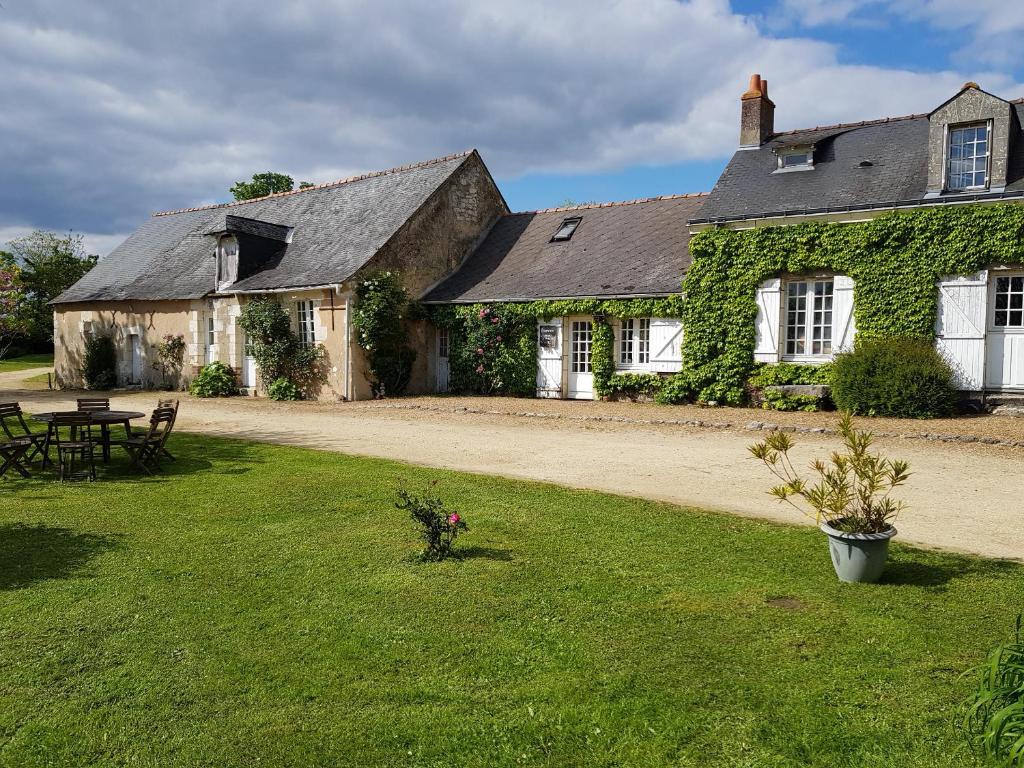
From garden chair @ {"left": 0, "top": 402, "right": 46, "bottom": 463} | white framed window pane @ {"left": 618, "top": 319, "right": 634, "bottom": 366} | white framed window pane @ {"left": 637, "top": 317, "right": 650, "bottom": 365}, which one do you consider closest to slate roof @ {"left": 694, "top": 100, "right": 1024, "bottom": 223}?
white framed window pane @ {"left": 637, "top": 317, "right": 650, "bottom": 365}

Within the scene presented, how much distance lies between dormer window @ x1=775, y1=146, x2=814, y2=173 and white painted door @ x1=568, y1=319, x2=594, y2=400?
217 inches

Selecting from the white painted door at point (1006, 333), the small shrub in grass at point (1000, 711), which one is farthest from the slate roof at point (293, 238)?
the small shrub in grass at point (1000, 711)

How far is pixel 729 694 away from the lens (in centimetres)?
345

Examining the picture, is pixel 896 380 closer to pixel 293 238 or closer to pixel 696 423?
pixel 696 423

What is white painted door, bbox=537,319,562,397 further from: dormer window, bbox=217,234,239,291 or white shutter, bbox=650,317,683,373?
dormer window, bbox=217,234,239,291

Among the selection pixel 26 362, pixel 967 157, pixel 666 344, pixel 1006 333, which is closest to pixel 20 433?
pixel 666 344

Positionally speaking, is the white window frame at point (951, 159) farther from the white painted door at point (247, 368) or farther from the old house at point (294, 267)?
the white painted door at point (247, 368)

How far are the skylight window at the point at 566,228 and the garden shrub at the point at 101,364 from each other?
14.7 meters

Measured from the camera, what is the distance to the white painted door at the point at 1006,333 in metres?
12.8

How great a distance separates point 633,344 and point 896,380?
5671 millimetres

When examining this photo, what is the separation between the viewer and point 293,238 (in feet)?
70.8

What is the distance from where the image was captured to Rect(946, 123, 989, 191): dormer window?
1342cm

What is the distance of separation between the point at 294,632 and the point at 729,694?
7.87 feet

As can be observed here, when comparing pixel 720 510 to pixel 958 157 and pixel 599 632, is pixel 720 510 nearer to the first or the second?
pixel 599 632
